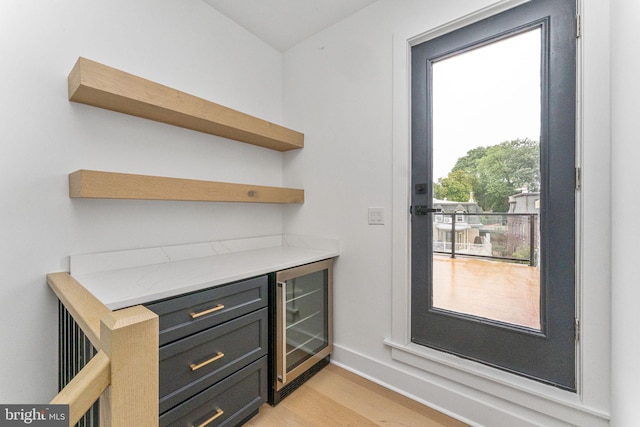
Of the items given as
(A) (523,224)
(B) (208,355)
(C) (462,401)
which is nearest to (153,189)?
(B) (208,355)

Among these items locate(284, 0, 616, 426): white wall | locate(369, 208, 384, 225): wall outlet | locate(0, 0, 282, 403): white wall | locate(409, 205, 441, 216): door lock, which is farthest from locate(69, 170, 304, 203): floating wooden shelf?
locate(409, 205, 441, 216): door lock

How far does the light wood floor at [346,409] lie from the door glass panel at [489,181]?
62 cm

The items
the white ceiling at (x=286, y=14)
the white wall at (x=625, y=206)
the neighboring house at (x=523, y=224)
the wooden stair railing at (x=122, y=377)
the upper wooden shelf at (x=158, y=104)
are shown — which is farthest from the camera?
the white ceiling at (x=286, y=14)

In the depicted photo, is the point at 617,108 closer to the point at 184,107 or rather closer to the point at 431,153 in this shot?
the point at 431,153

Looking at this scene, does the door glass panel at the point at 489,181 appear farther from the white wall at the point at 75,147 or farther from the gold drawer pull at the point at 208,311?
the white wall at the point at 75,147

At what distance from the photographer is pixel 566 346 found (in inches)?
52.0

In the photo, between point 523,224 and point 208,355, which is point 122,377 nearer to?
point 208,355

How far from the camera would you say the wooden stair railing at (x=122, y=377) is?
541 mm

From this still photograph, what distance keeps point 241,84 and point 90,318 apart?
1.89 m

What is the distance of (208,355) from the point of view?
1.32 meters

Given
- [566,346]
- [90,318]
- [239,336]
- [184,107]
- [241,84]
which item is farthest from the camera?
[241,84]

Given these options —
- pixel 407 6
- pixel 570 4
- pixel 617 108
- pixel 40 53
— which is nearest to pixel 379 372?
pixel 617 108

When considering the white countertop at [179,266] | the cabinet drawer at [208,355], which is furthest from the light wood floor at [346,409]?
the white countertop at [179,266]

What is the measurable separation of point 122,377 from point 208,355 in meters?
0.83
